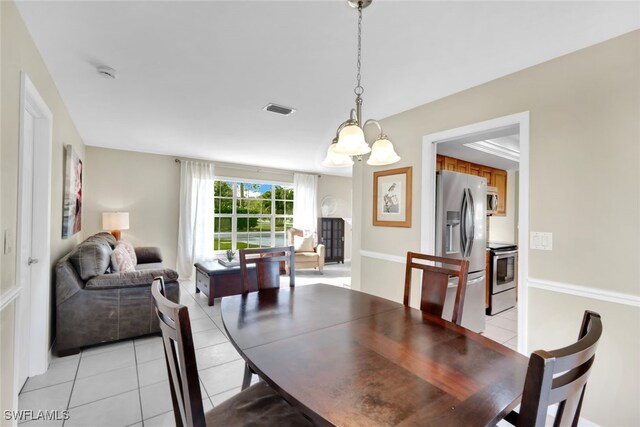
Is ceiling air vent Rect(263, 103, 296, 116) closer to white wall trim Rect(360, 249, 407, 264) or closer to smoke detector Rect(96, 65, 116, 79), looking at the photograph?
smoke detector Rect(96, 65, 116, 79)

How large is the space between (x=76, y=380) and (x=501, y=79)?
13.0 ft

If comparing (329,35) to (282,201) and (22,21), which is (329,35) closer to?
(22,21)

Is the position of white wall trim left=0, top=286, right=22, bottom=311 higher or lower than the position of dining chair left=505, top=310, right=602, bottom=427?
lower

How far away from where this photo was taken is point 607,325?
5.78ft

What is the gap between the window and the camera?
20.7ft

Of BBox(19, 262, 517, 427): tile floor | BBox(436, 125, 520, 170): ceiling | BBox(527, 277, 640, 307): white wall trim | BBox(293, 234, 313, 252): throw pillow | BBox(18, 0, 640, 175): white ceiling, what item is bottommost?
BBox(19, 262, 517, 427): tile floor

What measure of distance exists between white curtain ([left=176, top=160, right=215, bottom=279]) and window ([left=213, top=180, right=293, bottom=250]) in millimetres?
401

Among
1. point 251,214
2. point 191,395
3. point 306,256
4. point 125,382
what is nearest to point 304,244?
point 306,256

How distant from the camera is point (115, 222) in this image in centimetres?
458

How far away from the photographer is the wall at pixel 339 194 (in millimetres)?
7609

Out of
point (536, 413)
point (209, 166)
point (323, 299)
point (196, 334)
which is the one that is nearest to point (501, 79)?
point (323, 299)

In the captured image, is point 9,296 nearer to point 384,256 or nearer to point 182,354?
point 182,354

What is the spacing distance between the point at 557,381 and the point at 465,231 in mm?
2628

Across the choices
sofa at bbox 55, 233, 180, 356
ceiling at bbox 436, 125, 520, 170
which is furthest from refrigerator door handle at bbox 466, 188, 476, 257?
sofa at bbox 55, 233, 180, 356
